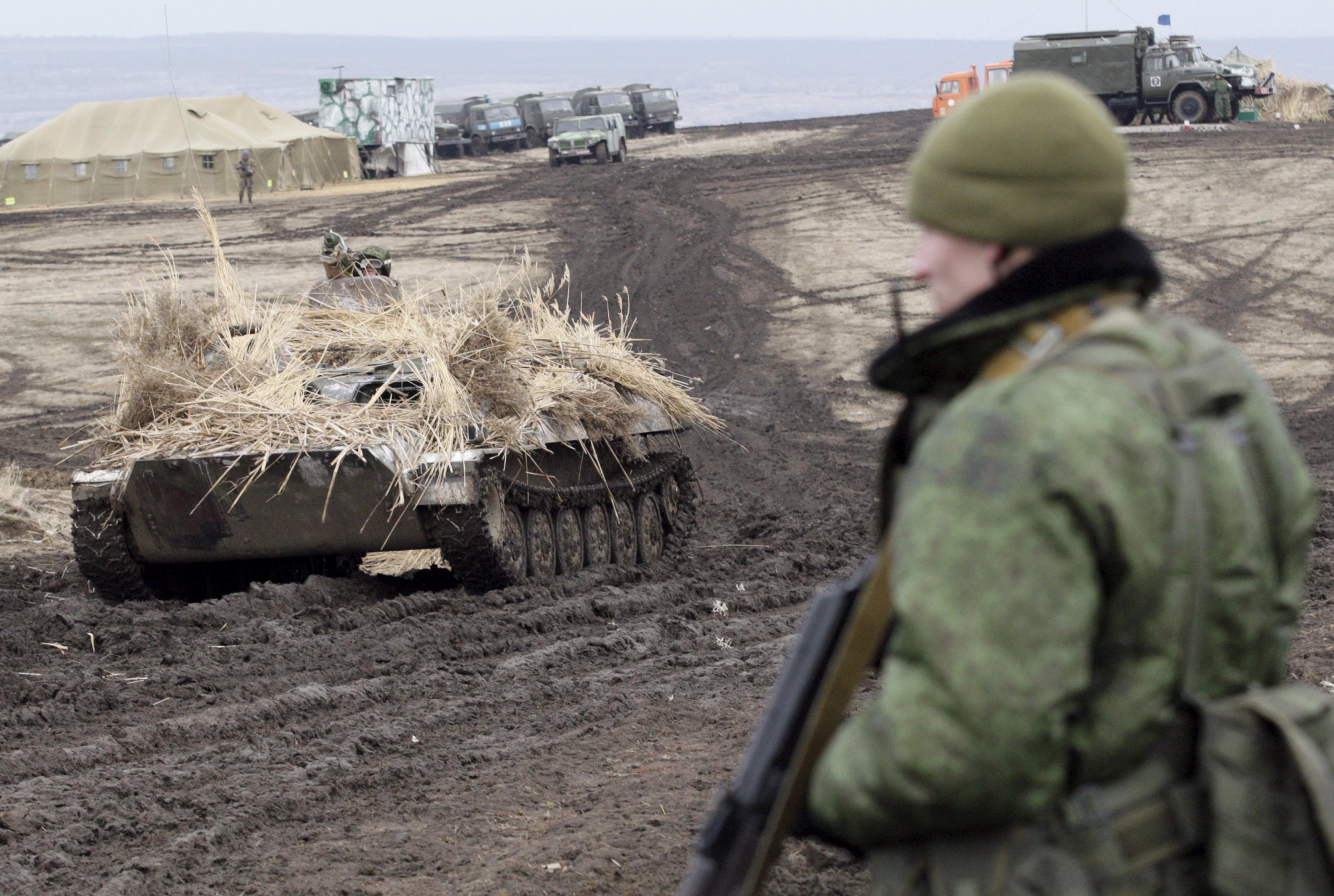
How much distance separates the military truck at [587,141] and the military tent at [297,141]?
225 inches

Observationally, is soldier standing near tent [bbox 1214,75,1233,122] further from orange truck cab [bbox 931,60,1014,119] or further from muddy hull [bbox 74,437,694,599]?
muddy hull [bbox 74,437,694,599]

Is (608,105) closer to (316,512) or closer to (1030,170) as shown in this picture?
(316,512)

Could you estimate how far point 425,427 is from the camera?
301 inches

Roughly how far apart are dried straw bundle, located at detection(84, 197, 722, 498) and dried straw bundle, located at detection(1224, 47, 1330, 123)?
29082 millimetres

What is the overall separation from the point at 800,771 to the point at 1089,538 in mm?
460

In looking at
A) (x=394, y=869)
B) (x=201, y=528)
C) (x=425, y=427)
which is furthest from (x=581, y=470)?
(x=394, y=869)

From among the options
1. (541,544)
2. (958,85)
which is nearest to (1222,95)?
(958,85)

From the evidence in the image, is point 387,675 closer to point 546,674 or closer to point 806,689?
point 546,674

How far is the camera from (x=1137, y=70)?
102ft

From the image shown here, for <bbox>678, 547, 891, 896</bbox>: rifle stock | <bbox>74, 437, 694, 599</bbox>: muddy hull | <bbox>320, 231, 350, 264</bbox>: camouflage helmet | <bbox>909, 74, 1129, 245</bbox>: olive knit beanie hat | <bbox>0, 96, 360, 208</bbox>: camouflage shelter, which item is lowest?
<bbox>74, 437, 694, 599</bbox>: muddy hull

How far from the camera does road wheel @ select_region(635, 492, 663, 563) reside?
9.76 meters

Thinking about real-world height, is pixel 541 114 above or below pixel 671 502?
above

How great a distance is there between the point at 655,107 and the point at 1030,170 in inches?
1738

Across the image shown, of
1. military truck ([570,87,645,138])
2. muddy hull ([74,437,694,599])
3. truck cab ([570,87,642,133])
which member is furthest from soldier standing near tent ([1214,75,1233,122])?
muddy hull ([74,437,694,599])
